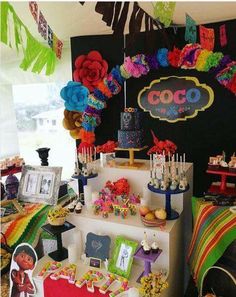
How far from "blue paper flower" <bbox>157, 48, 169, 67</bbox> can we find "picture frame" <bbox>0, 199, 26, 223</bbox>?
1.70 m

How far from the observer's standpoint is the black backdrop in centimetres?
246

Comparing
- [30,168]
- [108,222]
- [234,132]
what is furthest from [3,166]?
[234,132]

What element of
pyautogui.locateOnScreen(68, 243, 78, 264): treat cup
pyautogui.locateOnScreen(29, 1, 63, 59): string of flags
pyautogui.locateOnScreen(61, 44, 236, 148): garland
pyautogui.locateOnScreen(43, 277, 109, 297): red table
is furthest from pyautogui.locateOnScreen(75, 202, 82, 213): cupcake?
pyautogui.locateOnScreen(29, 1, 63, 59): string of flags

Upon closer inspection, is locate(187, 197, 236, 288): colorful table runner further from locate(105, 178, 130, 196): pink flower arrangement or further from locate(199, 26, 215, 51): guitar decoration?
locate(199, 26, 215, 51): guitar decoration

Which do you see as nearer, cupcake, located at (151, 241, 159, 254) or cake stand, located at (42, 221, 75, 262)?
cupcake, located at (151, 241, 159, 254)

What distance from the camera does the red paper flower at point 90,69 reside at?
2789mm

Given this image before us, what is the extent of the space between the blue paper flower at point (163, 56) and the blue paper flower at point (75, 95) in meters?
0.76

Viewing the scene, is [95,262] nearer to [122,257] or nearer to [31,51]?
[122,257]

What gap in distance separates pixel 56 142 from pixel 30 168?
1.37 m

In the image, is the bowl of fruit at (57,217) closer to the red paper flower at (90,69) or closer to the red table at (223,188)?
the red table at (223,188)

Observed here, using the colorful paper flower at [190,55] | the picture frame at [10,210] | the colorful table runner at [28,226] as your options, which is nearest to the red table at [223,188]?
the colorful paper flower at [190,55]

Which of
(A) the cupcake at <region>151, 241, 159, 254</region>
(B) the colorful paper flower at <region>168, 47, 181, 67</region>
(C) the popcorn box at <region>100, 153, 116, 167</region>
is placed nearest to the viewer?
(A) the cupcake at <region>151, 241, 159, 254</region>

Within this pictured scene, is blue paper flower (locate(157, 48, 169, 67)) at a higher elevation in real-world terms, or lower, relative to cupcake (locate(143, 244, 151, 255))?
higher

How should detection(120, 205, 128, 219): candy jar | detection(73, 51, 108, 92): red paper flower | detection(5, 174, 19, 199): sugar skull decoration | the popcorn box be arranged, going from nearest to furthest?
1. detection(120, 205, 128, 219): candy jar
2. detection(5, 174, 19, 199): sugar skull decoration
3. the popcorn box
4. detection(73, 51, 108, 92): red paper flower
